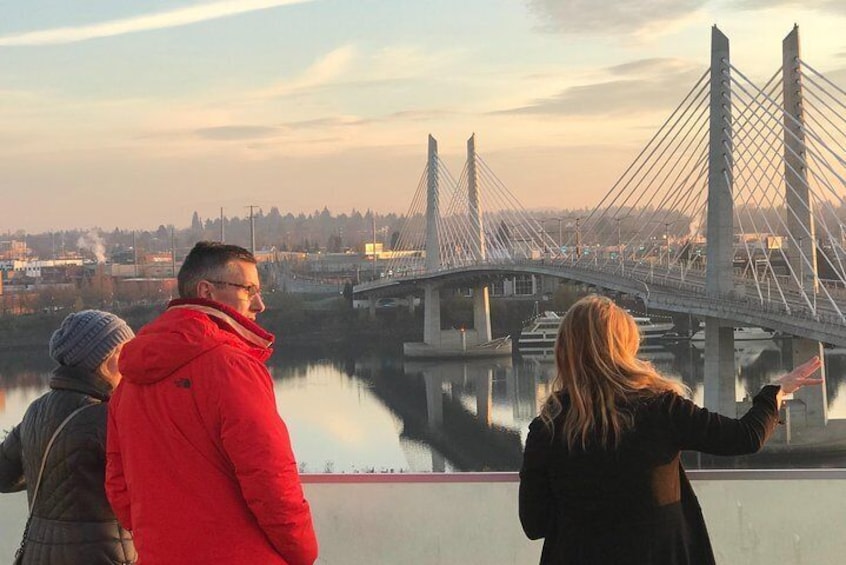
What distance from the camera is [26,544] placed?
5.43 ft

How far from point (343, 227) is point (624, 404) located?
99.1 m

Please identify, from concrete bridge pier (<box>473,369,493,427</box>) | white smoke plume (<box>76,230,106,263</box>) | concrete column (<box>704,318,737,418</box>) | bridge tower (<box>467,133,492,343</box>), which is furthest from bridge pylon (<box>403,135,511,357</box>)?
white smoke plume (<box>76,230,106,263</box>)

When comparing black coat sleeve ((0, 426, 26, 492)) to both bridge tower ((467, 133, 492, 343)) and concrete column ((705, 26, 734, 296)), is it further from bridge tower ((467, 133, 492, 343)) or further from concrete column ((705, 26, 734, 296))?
bridge tower ((467, 133, 492, 343))

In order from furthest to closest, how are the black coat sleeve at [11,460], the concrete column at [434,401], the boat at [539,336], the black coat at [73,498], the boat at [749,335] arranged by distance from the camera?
the boat at [539,336] < the boat at [749,335] < the concrete column at [434,401] < the black coat sleeve at [11,460] < the black coat at [73,498]

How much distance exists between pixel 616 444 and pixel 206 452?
0.55 m

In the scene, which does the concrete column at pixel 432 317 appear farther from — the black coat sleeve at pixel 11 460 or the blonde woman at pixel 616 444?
the blonde woman at pixel 616 444

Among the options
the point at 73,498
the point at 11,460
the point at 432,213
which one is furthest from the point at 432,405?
the point at 73,498

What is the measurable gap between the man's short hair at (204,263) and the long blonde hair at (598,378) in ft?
1.56

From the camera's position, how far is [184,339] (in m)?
1.38

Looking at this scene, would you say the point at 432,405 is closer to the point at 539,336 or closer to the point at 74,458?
the point at 539,336

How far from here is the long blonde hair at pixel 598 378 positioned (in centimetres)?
149

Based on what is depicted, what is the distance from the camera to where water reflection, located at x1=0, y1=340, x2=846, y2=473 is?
17.8 meters

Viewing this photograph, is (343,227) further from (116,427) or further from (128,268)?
(116,427)

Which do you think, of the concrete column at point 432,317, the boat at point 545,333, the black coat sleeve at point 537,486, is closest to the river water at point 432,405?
the boat at point 545,333
